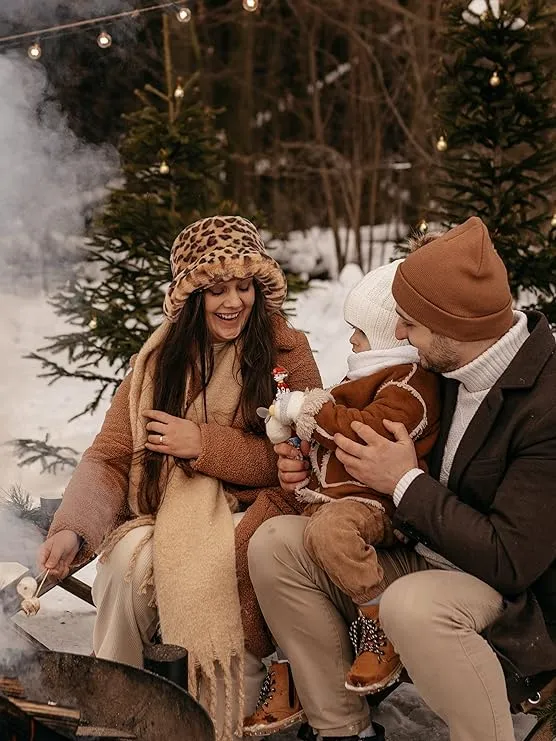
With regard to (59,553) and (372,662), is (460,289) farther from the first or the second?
(59,553)

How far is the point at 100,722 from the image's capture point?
8.00ft

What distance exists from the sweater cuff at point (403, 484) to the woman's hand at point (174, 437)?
0.74 metres

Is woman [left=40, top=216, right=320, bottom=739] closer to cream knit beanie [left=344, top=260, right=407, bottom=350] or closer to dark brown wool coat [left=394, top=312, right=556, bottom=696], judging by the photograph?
cream knit beanie [left=344, top=260, right=407, bottom=350]

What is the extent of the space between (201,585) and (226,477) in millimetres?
358

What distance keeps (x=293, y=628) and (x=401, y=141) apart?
31.0ft

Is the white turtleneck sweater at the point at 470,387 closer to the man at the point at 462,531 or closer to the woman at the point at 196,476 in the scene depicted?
the man at the point at 462,531

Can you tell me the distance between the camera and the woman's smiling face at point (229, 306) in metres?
3.18

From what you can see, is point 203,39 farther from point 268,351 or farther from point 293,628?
point 293,628

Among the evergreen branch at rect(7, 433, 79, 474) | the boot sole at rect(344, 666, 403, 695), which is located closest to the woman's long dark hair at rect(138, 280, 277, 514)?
the boot sole at rect(344, 666, 403, 695)

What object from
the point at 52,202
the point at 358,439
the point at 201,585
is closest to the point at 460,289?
the point at 358,439

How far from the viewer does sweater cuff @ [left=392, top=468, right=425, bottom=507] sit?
257 centimetres

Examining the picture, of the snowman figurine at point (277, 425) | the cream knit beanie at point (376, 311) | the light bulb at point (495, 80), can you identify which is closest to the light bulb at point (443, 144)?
the light bulb at point (495, 80)

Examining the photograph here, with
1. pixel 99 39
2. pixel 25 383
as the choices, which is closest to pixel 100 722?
pixel 99 39

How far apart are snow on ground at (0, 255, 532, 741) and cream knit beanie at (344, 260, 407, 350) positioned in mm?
1220
